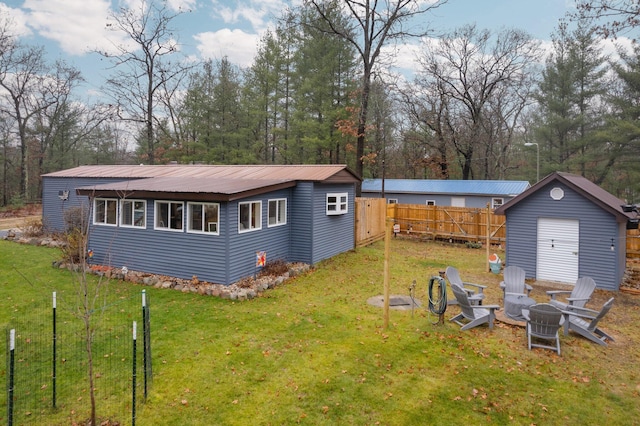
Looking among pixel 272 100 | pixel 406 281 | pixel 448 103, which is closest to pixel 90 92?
pixel 272 100

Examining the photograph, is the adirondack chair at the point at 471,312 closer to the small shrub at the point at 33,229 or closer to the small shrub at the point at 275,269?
the small shrub at the point at 275,269

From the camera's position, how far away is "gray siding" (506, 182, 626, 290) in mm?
10539

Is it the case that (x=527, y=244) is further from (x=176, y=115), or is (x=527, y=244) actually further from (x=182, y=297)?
(x=176, y=115)

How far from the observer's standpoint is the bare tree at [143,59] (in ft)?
83.0

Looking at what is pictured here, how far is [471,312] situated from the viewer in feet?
25.5

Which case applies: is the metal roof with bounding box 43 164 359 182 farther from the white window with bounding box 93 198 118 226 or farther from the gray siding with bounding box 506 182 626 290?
the gray siding with bounding box 506 182 626 290

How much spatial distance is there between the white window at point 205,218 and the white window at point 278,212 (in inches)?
86.5

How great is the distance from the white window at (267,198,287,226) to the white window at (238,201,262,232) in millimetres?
719

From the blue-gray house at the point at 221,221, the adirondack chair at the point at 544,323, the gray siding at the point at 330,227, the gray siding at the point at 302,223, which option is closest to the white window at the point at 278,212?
the blue-gray house at the point at 221,221

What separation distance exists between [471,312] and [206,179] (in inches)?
386

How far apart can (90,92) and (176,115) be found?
10018 millimetres

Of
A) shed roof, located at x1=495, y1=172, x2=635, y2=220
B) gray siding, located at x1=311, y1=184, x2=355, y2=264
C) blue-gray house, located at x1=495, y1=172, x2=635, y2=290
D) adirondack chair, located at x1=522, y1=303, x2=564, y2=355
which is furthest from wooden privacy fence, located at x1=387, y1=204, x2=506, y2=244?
adirondack chair, located at x1=522, y1=303, x2=564, y2=355

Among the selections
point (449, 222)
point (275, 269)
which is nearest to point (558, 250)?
point (449, 222)

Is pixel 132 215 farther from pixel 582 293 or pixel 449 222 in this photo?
pixel 449 222
